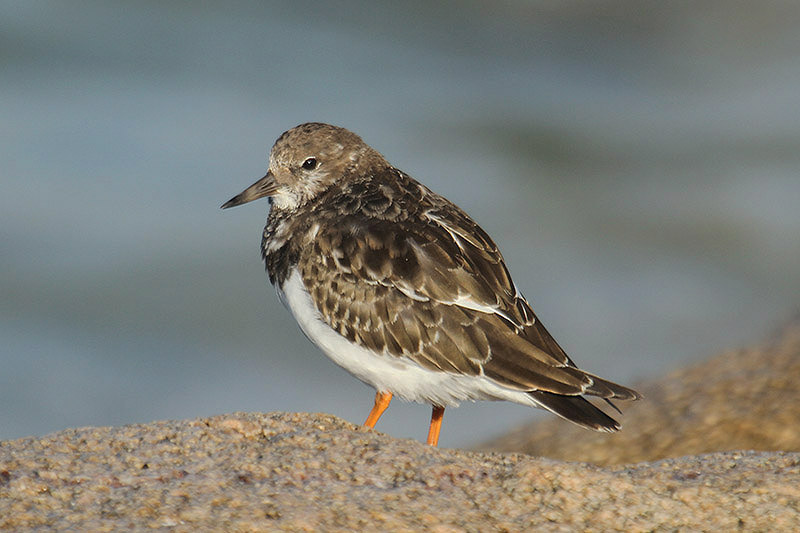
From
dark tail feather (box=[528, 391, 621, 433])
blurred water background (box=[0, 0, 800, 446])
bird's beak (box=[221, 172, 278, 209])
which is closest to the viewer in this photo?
dark tail feather (box=[528, 391, 621, 433])

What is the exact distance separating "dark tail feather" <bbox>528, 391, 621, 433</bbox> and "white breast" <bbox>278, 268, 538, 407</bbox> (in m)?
0.07

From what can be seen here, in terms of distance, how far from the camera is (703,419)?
18.6 ft

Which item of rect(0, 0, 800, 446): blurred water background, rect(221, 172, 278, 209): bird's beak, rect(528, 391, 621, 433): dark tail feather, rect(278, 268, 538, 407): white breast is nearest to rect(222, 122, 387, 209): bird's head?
rect(221, 172, 278, 209): bird's beak

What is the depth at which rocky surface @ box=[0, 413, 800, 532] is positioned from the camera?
2.82m

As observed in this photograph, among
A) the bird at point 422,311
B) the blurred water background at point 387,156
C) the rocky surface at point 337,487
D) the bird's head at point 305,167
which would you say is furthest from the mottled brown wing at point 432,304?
the blurred water background at point 387,156

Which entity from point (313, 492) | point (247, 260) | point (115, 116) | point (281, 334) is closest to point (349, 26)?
point (115, 116)

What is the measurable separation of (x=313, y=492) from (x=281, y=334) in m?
7.33

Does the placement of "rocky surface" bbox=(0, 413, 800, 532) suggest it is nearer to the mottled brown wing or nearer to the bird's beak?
the mottled brown wing

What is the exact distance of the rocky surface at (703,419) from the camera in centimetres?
541

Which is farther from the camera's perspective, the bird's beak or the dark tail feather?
the bird's beak

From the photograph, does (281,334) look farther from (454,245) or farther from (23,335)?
(454,245)

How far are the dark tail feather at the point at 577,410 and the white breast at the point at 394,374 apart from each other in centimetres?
7

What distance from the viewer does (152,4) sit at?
52.4 feet

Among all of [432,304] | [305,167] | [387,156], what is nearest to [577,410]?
[432,304]
